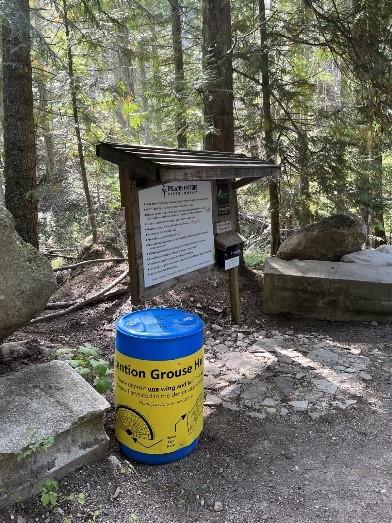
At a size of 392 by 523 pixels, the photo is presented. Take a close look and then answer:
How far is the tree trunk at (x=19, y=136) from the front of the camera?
648cm

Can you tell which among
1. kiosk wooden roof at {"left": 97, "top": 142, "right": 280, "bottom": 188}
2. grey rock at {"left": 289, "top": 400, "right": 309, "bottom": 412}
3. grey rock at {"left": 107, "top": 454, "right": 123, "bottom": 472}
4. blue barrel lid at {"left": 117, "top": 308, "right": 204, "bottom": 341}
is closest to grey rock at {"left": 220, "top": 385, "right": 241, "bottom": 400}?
grey rock at {"left": 289, "top": 400, "right": 309, "bottom": 412}

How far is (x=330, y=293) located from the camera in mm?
6117

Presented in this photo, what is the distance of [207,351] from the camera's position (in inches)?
199

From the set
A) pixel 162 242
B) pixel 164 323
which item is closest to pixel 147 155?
pixel 162 242

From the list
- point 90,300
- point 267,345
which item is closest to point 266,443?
point 267,345

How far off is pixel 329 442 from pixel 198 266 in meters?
2.26

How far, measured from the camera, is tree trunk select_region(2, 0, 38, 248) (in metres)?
6.48

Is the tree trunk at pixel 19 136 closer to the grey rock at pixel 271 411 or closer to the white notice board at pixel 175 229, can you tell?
the white notice board at pixel 175 229

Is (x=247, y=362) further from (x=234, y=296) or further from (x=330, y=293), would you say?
(x=330, y=293)

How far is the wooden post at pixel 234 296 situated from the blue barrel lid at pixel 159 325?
2.52 metres

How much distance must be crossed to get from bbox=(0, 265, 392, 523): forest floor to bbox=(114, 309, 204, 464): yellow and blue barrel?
5.9 inches

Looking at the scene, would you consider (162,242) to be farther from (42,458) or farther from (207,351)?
(42,458)

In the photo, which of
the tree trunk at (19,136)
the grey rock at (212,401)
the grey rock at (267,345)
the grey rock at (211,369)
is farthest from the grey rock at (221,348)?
the tree trunk at (19,136)

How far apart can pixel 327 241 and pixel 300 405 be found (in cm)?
366
